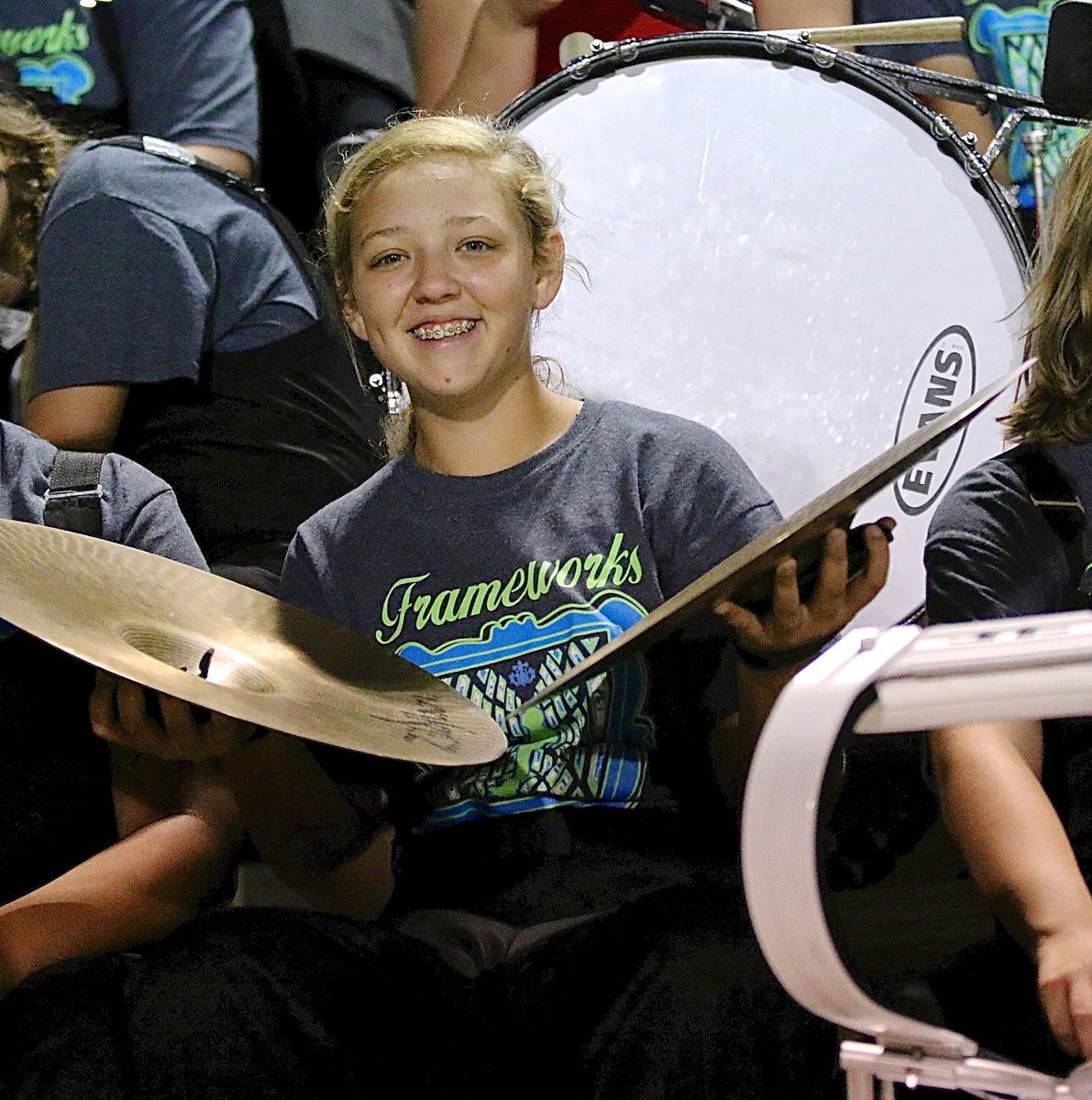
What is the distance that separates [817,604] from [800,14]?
73 centimetres

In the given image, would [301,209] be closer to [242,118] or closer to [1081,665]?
[242,118]

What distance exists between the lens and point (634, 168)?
1.48m

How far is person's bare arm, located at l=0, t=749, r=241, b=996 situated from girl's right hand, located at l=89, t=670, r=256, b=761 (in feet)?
0.33

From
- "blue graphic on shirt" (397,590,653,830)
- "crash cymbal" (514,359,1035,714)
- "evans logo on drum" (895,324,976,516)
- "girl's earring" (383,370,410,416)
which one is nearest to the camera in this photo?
"crash cymbal" (514,359,1035,714)

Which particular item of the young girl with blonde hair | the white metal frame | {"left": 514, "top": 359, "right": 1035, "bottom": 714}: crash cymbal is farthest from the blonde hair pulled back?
the white metal frame

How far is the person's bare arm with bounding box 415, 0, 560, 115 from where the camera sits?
1556mm

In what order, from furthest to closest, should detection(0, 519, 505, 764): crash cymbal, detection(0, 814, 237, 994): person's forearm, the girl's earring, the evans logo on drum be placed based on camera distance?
the girl's earring
the evans logo on drum
detection(0, 814, 237, 994): person's forearm
detection(0, 519, 505, 764): crash cymbal

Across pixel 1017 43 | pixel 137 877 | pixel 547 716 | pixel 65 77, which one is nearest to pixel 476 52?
pixel 65 77

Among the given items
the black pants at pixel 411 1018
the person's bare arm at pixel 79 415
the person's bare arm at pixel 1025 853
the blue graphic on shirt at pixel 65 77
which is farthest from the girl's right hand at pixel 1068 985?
the blue graphic on shirt at pixel 65 77

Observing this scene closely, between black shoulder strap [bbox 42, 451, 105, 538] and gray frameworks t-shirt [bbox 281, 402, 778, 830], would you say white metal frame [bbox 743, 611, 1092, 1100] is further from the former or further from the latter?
black shoulder strap [bbox 42, 451, 105, 538]

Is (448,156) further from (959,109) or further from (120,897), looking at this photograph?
(120,897)

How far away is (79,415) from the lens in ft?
5.19

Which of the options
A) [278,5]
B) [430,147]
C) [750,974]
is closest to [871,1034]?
[750,974]

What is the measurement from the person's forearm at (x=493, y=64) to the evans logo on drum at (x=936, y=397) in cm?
51
